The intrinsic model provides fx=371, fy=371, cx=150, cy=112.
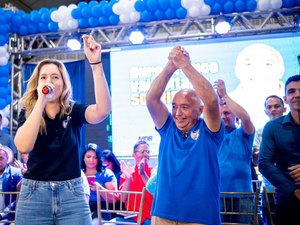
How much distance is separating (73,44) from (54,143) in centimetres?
499

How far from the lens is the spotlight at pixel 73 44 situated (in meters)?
6.36

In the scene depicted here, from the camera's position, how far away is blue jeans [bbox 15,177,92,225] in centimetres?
157

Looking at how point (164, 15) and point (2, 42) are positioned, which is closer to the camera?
point (164, 15)

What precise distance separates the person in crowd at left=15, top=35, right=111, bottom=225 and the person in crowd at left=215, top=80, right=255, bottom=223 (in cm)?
133

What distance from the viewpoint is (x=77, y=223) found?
1587 millimetres

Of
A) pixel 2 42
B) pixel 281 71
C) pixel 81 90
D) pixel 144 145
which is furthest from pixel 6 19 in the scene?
pixel 281 71

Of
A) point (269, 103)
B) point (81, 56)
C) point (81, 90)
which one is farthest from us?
point (81, 56)

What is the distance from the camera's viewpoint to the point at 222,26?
18.7 feet

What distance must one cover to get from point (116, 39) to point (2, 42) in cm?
203

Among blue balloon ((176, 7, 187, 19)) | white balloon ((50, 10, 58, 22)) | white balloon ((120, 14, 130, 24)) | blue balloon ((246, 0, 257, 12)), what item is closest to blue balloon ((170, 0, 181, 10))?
blue balloon ((176, 7, 187, 19))

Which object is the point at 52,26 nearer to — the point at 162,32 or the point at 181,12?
the point at 162,32

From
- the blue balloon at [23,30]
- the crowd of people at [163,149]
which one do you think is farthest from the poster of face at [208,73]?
the crowd of people at [163,149]

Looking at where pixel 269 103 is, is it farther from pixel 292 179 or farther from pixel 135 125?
pixel 135 125

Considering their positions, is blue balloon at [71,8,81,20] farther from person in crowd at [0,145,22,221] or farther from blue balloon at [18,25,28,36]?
person in crowd at [0,145,22,221]
